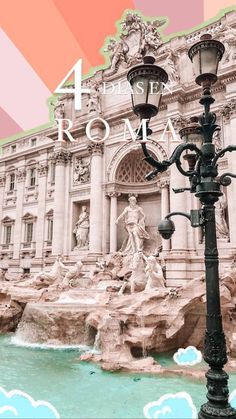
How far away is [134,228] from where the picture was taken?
15289 mm

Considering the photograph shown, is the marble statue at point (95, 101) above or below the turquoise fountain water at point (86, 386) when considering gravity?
above

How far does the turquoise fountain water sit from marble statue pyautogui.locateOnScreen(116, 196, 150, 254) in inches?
292

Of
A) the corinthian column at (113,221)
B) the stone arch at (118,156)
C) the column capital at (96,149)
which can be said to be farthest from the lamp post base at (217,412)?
the column capital at (96,149)

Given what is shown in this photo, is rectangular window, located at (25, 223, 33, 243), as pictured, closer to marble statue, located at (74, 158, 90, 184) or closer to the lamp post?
marble statue, located at (74, 158, 90, 184)

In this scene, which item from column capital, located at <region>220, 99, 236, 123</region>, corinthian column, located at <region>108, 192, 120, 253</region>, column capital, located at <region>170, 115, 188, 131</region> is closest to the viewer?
column capital, located at <region>220, 99, 236, 123</region>

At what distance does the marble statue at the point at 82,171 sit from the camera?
60.2 ft

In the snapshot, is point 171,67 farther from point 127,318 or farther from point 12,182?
point 12,182

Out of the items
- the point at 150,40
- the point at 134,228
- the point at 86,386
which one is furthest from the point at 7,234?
the point at 86,386

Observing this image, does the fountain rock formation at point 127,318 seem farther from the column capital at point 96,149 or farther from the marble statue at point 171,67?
the marble statue at point 171,67

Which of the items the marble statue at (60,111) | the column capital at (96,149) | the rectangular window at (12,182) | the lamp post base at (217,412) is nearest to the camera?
the lamp post base at (217,412)

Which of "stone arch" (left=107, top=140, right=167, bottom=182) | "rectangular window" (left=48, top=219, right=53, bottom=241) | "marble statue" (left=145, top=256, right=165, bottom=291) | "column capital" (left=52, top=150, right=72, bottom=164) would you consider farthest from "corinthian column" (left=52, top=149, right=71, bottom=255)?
"marble statue" (left=145, top=256, right=165, bottom=291)

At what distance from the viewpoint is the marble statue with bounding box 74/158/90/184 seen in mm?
18344

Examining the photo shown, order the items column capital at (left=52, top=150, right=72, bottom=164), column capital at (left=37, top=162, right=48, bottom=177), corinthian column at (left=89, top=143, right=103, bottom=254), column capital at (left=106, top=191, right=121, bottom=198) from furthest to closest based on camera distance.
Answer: column capital at (left=37, top=162, right=48, bottom=177) → column capital at (left=52, top=150, right=72, bottom=164) → column capital at (left=106, top=191, right=121, bottom=198) → corinthian column at (left=89, top=143, right=103, bottom=254)

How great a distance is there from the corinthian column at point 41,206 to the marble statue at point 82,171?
122 inches
